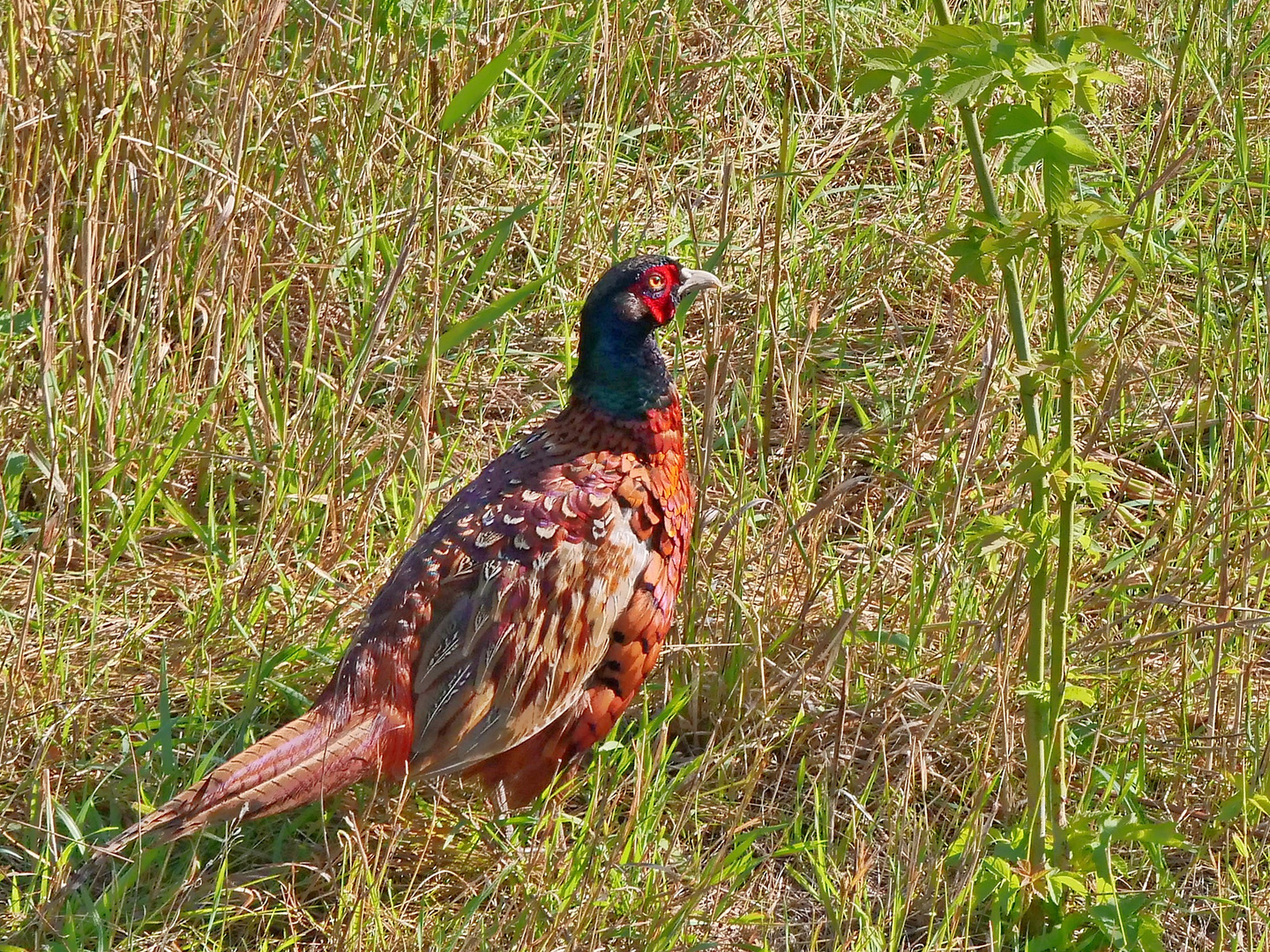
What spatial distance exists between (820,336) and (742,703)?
1453 millimetres

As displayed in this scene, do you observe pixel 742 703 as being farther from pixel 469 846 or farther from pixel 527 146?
pixel 527 146

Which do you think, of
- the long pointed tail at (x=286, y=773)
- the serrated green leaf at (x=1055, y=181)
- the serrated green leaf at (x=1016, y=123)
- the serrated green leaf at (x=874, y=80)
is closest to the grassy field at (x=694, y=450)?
the long pointed tail at (x=286, y=773)

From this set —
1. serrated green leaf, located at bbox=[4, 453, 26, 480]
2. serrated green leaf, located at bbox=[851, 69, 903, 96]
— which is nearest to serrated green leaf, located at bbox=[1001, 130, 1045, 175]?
serrated green leaf, located at bbox=[851, 69, 903, 96]

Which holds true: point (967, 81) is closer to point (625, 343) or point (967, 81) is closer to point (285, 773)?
point (625, 343)

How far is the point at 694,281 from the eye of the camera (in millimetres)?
3387

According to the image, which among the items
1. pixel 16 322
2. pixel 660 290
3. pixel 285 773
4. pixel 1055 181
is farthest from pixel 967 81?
pixel 16 322

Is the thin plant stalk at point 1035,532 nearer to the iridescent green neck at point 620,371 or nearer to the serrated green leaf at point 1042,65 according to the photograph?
the serrated green leaf at point 1042,65

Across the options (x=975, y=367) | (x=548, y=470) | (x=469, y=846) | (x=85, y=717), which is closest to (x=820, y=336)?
(x=975, y=367)

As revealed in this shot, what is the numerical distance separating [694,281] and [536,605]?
0.87 metres

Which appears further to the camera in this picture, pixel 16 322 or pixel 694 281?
pixel 16 322

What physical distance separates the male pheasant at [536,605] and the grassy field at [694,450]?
0.14 meters

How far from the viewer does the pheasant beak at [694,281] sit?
337 cm

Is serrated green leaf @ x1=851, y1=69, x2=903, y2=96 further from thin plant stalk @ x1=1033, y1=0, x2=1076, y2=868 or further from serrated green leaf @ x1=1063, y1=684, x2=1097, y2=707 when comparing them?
serrated green leaf @ x1=1063, y1=684, x2=1097, y2=707

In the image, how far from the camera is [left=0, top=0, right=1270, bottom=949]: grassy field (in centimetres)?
283
